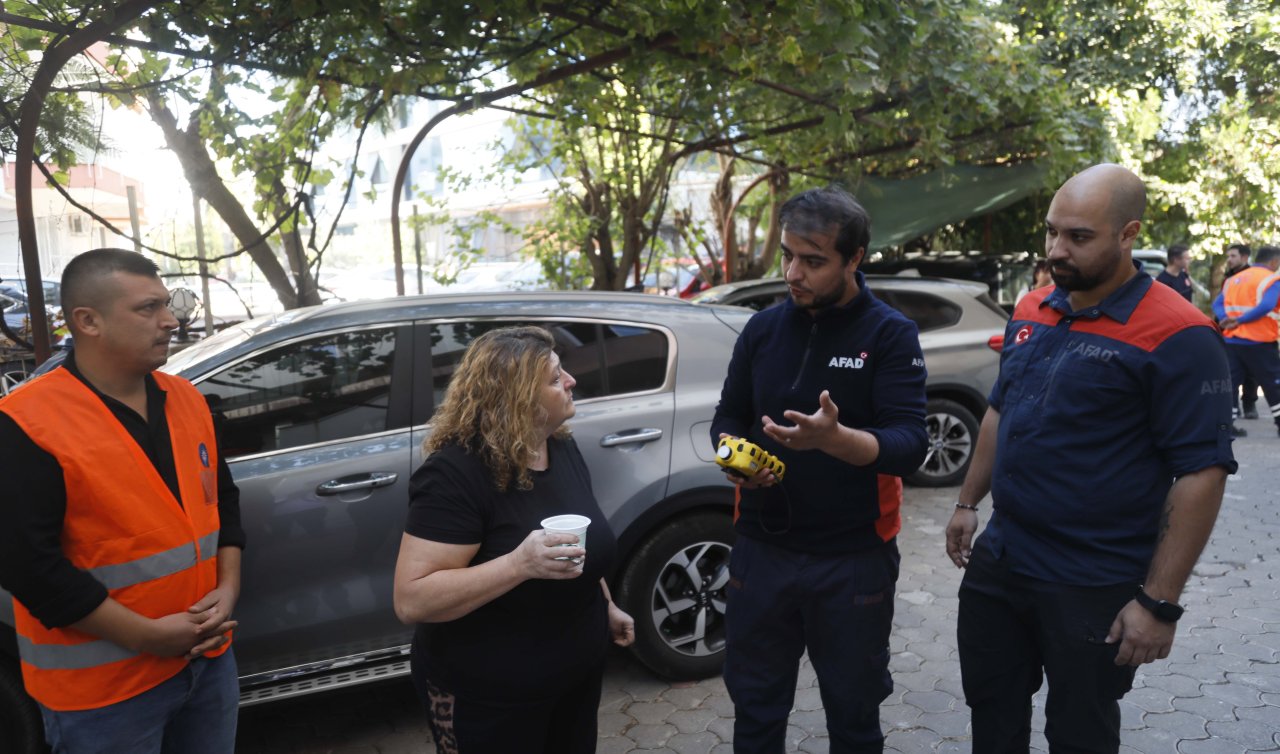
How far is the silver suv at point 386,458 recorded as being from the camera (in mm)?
3260

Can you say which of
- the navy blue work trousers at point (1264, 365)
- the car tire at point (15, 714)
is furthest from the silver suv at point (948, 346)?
the car tire at point (15, 714)

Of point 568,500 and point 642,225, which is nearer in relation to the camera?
point 568,500

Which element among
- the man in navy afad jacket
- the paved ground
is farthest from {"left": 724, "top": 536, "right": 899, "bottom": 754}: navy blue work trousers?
the paved ground

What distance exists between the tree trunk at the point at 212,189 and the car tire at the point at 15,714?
3.09 meters

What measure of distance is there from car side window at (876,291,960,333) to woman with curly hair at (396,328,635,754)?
524cm

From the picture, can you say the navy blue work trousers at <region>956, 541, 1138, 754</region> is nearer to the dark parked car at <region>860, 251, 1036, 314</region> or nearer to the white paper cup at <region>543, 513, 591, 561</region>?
the white paper cup at <region>543, 513, 591, 561</region>

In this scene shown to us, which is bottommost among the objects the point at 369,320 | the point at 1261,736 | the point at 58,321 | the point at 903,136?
the point at 1261,736

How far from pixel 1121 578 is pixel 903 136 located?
246 inches

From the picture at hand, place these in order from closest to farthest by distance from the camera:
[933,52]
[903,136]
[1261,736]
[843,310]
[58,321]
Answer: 1. [843,310]
2. [1261,736]
3. [933,52]
4. [903,136]
5. [58,321]

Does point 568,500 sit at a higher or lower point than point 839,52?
lower

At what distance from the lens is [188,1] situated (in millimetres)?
3877

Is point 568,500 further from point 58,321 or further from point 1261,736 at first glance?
point 58,321

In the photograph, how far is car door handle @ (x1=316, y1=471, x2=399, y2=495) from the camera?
3.30 metres

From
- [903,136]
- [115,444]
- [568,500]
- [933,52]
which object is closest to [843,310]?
[568,500]
